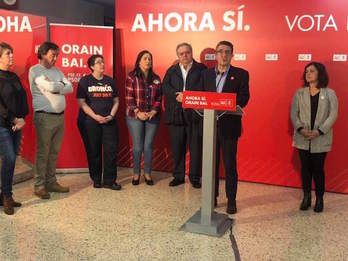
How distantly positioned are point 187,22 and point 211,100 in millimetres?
2254

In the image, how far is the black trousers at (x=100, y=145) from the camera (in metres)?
4.50

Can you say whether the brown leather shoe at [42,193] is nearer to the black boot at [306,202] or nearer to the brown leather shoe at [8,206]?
the brown leather shoe at [8,206]

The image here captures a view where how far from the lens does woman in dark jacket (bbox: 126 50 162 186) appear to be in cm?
468

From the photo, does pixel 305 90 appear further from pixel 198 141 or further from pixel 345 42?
pixel 198 141

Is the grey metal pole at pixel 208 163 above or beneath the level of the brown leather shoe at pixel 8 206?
above

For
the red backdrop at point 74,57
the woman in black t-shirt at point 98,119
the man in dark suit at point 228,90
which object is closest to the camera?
the man in dark suit at point 228,90

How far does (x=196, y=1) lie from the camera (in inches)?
196

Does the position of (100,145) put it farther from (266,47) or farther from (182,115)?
(266,47)

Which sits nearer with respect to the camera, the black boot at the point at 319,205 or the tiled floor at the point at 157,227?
the tiled floor at the point at 157,227

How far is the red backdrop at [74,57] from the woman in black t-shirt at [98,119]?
2.06 feet

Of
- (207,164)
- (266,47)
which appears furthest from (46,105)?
(266,47)

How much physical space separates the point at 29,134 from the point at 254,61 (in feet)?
10.1

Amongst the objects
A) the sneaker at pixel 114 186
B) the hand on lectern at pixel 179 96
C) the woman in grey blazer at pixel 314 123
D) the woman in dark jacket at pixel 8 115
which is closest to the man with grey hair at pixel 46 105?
the woman in dark jacket at pixel 8 115

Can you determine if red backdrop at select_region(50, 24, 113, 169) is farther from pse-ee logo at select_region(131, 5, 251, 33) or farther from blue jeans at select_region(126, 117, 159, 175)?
blue jeans at select_region(126, 117, 159, 175)
